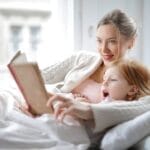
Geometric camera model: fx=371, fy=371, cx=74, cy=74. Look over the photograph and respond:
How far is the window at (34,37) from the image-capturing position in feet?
8.21

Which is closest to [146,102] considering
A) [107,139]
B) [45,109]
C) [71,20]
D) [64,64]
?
[107,139]

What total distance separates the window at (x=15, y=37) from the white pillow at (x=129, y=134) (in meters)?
1.47

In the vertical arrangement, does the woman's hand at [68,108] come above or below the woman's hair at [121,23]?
below

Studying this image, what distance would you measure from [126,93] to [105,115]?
0.59 feet

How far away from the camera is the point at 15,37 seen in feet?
8.18

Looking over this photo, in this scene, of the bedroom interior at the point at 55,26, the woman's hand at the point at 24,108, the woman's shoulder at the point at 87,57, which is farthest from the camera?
the bedroom interior at the point at 55,26

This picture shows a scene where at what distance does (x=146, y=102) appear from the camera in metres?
1.30

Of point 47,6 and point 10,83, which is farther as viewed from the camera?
point 47,6

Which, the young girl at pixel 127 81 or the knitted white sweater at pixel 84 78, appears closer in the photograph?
the knitted white sweater at pixel 84 78

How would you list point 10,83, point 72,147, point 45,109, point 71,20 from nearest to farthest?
point 72,147, point 45,109, point 10,83, point 71,20

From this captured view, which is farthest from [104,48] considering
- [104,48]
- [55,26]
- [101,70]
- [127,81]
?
[55,26]

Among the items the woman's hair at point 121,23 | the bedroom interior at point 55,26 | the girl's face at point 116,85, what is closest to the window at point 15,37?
the bedroom interior at point 55,26

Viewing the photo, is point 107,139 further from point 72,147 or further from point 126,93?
point 126,93

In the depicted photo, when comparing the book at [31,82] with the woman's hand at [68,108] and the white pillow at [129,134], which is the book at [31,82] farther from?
the white pillow at [129,134]
